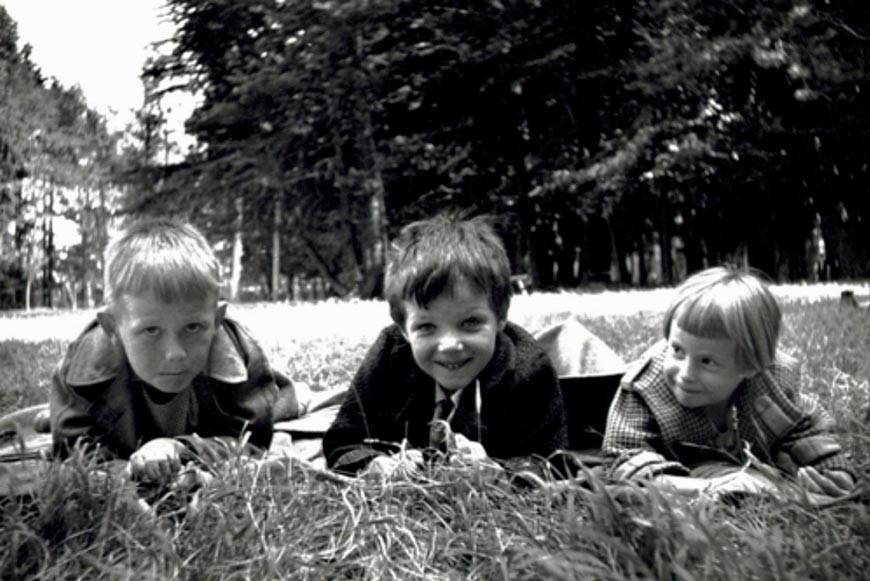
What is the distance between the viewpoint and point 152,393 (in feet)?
10.5

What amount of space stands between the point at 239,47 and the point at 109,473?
19.9 meters

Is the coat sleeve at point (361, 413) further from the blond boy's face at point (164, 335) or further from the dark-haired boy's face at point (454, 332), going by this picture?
the blond boy's face at point (164, 335)

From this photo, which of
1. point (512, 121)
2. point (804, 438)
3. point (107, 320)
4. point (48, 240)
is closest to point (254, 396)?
point (107, 320)

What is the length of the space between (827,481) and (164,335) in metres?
1.98

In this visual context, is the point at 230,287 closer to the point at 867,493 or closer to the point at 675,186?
the point at 675,186

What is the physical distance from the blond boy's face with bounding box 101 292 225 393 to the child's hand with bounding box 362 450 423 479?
723 mm

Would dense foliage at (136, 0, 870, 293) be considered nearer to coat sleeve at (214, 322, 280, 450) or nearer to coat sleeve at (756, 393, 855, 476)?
coat sleeve at (756, 393, 855, 476)

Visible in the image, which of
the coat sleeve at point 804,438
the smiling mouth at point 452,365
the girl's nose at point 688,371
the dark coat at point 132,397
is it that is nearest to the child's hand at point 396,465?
the smiling mouth at point 452,365

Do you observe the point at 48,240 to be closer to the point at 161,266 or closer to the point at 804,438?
the point at 161,266

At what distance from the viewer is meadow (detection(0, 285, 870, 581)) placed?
167 centimetres

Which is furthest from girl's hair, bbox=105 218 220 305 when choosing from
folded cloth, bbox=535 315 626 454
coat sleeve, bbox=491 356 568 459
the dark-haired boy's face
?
folded cloth, bbox=535 315 626 454

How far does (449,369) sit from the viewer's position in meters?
2.90

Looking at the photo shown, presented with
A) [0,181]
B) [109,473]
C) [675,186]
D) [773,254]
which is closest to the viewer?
[109,473]

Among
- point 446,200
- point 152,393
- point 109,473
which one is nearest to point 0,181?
point 152,393
